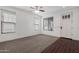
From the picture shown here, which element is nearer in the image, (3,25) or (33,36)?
(3,25)

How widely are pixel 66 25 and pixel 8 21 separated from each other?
376cm

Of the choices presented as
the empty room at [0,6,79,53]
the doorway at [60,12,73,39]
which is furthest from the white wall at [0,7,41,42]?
the doorway at [60,12,73,39]

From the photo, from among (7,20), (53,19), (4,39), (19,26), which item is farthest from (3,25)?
(53,19)

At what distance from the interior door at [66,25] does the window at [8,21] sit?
10.9 feet

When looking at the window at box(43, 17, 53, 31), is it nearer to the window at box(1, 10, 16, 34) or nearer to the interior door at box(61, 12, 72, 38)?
the interior door at box(61, 12, 72, 38)

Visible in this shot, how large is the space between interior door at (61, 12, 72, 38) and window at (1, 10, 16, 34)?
331 cm

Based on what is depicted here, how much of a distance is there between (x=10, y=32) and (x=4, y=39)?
0.56 meters

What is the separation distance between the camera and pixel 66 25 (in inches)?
204

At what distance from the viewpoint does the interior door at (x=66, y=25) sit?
4886mm

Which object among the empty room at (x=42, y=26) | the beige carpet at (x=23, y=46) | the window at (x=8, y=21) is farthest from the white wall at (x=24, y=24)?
the beige carpet at (x=23, y=46)

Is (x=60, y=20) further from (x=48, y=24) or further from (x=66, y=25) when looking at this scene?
(x=48, y=24)

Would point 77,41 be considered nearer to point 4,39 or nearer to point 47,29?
point 47,29

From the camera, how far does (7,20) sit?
4758 millimetres

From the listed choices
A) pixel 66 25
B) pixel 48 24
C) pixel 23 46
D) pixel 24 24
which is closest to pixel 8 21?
pixel 24 24
